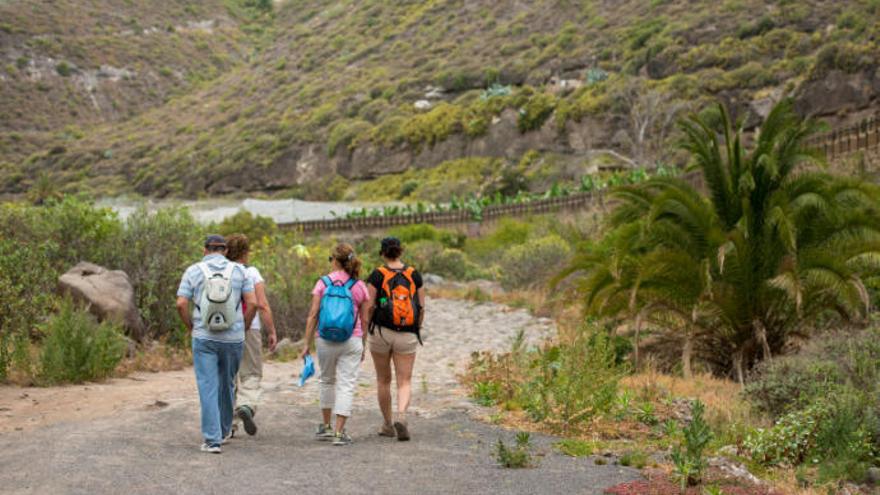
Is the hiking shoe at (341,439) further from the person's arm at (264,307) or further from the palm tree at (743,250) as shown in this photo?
the palm tree at (743,250)

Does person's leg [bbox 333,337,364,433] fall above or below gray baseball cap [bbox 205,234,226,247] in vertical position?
below

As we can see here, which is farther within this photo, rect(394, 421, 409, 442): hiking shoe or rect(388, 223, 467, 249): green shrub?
rect(388, 223, 467, 249): green shrub

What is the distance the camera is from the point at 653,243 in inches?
526

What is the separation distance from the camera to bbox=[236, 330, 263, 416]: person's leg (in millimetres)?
8023

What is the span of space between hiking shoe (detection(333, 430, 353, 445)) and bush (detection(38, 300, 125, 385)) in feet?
15.0

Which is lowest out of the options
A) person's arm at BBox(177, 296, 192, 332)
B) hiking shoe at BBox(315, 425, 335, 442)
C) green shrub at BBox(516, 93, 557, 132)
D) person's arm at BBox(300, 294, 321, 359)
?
hiking shoe at BBox(315, 425, 335, 442)

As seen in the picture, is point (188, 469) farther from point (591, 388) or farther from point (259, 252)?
point (259, 252)

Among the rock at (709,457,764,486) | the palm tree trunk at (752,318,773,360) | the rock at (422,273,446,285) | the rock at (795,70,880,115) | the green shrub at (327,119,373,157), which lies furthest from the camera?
the green shrub at (327,119,373,157)

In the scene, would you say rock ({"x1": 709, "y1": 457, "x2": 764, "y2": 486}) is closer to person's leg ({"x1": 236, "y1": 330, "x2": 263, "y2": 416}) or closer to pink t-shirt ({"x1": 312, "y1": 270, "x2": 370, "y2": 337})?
pink t-shirt ({"x1": 312, "y1": 270, "x2": 370, "y2": 337})

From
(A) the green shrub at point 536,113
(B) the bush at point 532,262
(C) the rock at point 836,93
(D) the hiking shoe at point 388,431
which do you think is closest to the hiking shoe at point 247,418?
(D) the hiking shoe at point 388,431

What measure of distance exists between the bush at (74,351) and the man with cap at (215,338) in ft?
13.4

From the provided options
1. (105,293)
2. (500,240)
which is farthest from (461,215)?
(105,293)

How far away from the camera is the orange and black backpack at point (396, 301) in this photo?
7672 mm

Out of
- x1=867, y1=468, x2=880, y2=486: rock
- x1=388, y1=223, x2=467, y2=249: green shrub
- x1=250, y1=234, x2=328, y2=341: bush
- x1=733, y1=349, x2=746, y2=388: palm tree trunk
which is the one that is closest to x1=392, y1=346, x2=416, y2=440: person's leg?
x1=867, y1=468, x2=880, y2=486: rock
